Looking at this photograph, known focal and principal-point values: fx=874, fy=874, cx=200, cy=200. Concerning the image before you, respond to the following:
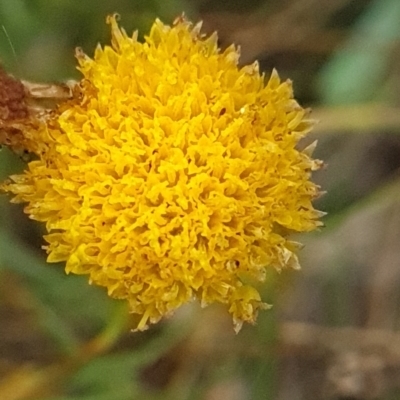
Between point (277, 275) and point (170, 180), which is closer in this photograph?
point (170, 180)

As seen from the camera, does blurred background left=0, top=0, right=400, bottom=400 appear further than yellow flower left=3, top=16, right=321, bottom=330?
Yes

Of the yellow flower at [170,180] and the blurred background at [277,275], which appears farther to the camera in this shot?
the blurred background at [277,275]

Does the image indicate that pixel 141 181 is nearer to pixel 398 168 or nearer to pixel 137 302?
pixel 137 302

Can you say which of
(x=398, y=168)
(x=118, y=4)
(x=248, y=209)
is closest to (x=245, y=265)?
(x=248, y=209)
